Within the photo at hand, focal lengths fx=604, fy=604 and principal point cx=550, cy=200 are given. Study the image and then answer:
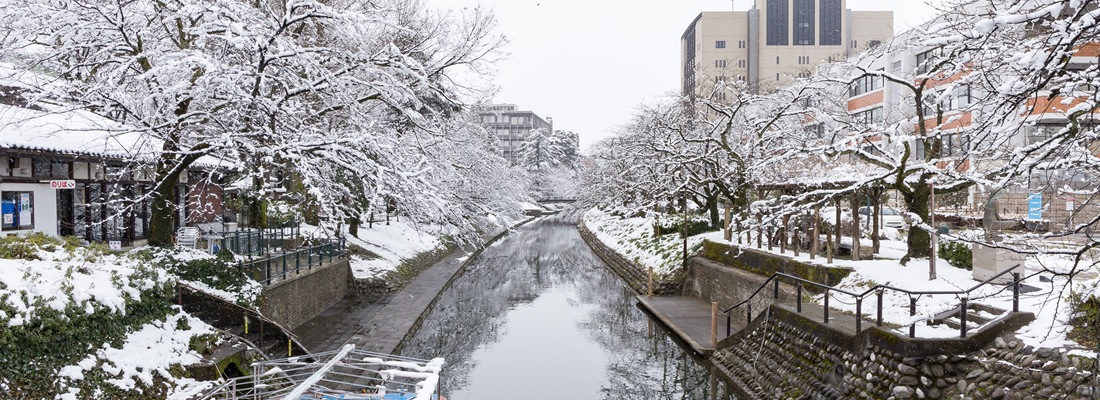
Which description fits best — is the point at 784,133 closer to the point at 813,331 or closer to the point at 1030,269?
the point at 1030,269

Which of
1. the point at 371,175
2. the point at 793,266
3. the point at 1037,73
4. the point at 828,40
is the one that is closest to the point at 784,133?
the point at 793,266

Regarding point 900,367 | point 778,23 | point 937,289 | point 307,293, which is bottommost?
point 307,293

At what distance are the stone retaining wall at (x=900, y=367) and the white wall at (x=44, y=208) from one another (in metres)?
17.1

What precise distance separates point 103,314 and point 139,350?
0.68 meters

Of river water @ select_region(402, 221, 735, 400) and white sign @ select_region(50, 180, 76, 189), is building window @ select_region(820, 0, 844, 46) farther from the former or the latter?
white sign @ select_region(50, 180, 76, 189)

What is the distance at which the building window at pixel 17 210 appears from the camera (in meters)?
14.1

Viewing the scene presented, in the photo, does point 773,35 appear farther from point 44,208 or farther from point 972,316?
point 44,208

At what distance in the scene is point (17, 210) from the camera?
14.5 meters

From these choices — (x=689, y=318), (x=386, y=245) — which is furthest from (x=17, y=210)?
(x=689, y=318)

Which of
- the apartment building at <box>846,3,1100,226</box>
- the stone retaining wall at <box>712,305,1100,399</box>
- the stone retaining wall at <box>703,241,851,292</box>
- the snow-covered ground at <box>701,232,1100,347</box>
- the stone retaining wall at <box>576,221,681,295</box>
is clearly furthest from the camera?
the stone retaining wall at <box>576,221,681,295</box>

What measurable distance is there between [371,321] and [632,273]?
1239 centimetres

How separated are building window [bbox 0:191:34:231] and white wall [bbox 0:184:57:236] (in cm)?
11

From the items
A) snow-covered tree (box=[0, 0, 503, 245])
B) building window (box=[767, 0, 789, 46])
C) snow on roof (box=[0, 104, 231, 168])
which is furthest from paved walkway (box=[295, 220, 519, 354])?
building window (box=[767, 0, 789, 46])

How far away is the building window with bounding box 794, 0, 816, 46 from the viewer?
7550 centimetres
